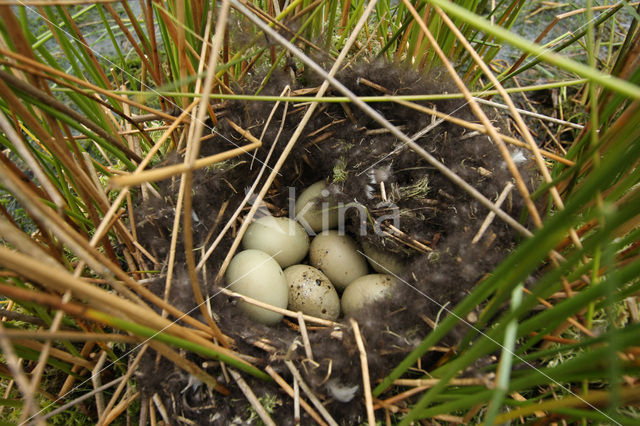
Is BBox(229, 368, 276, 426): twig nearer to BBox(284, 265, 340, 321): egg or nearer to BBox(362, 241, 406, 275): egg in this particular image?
BBox(284, 265, 340, 321): egg

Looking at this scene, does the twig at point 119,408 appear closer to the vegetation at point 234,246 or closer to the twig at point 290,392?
the vegetation at point 234,246

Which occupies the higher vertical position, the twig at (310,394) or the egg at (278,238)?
the egg at (278,238)

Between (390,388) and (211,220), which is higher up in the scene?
(211,220)

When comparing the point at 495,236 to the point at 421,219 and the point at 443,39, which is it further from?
the point at 443,39

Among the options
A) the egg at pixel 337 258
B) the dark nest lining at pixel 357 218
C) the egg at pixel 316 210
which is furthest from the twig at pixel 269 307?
the egg at pixel 316 210

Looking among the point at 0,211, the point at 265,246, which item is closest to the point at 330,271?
the point at 265,246

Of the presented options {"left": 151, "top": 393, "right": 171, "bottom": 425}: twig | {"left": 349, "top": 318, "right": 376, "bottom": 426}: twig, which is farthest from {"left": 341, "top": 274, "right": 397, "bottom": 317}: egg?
{"left": 151, "top": 393, "right": 171, "bottom": 425}: twig

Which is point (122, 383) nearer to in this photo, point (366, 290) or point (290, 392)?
point (290, 392)
